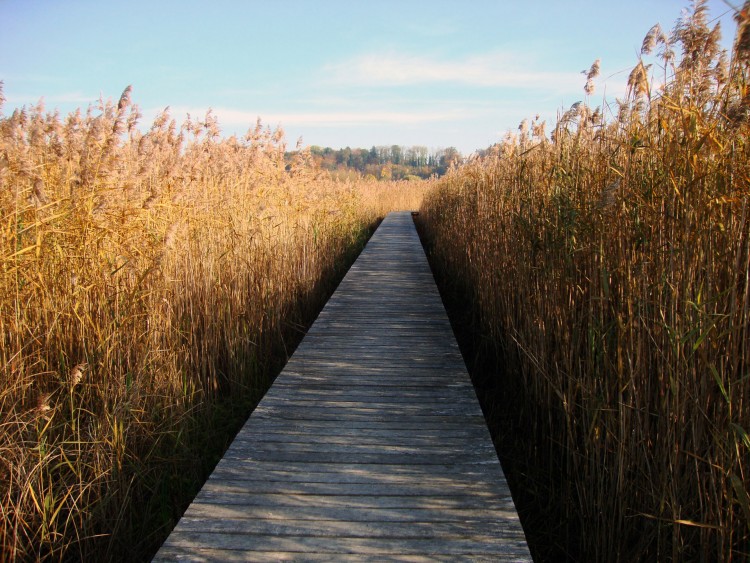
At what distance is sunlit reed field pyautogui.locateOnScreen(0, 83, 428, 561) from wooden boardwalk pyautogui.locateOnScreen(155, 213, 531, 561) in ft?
0.95

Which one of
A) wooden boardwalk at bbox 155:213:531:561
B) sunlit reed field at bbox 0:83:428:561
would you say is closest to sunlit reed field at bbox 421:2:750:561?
wooden boardwalk at bbox 155:213:531:561

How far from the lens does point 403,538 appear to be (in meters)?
1.53

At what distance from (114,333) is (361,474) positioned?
1.16m

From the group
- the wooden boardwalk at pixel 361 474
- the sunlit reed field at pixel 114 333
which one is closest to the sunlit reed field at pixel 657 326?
the wooden boardwalk at pixel 361 474

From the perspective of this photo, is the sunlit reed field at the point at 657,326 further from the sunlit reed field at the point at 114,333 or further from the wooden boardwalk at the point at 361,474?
the sunlit reed field at the point at 114,333

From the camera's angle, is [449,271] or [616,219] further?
[449,271]

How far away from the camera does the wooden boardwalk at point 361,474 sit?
4.91 feet

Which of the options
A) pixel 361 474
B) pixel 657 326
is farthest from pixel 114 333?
pixel 657 326

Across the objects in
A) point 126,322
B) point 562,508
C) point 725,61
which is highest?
point 725,61

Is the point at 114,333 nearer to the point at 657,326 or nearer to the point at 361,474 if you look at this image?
the point at 361,474

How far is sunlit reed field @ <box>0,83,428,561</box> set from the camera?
1.73 metres

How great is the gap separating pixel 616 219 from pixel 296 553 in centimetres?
153

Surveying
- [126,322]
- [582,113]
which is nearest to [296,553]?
[126,322]

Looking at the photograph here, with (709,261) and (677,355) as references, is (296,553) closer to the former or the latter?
(677,355)
